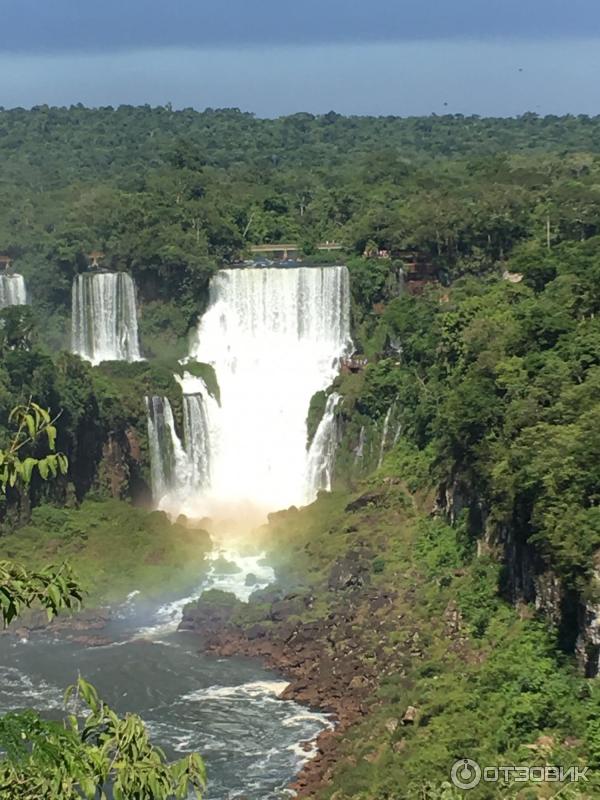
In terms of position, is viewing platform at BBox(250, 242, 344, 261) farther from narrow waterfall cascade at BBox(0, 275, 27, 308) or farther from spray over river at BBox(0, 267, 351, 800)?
narrow waterfall cascade at BBox(0, 275, 27, 308)

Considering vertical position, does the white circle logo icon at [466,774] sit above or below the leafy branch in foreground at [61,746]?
below

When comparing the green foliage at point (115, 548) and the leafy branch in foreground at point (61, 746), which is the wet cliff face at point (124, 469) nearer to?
the green foliage at point (115, 548)

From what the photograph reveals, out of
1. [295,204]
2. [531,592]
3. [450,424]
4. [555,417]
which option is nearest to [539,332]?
[450,424]

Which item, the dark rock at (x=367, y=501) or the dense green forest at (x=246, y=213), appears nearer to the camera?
the dark rock at (x=367, y=501)

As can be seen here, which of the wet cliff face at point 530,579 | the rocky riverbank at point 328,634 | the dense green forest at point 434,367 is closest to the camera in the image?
the wet cliff face at point 530,579

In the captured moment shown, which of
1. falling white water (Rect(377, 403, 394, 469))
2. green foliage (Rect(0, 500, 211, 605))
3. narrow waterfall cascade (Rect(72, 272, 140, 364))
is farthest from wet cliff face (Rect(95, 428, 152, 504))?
falling white water (Rect(377, 403, 394, 469))

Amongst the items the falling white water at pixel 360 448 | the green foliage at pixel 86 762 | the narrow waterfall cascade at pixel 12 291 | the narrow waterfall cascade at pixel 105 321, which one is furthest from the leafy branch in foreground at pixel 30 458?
the narrow waterfall cascade at pixel 12 291

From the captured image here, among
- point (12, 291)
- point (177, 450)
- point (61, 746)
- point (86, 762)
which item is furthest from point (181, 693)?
point (12, 291)
